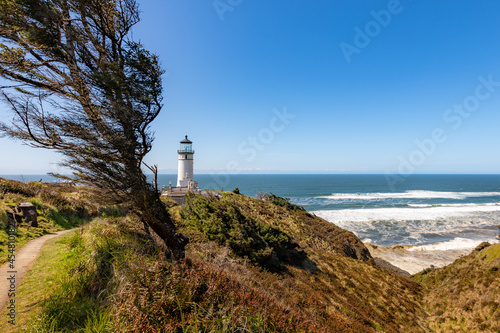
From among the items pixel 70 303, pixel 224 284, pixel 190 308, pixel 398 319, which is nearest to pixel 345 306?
pixel 398 319

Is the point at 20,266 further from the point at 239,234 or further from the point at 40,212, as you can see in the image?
the point at 239,234

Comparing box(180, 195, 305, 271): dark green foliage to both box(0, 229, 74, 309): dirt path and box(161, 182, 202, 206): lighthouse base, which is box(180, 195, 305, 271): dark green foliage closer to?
box(0, 229, 74, 309): dirt path

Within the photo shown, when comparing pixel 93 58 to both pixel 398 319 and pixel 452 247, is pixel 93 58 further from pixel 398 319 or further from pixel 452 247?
pixel 452 247

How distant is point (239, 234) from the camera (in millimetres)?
10141

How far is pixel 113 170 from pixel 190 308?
3.98 m

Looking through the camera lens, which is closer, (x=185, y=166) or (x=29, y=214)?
(x=29, y=214)

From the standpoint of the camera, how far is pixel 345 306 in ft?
27.9

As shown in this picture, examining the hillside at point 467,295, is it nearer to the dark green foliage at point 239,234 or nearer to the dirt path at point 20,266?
the dark green foliage at point 239,234

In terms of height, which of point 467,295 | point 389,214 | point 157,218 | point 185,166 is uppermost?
point 185,166

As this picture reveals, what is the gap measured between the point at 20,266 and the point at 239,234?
7116 millimetres

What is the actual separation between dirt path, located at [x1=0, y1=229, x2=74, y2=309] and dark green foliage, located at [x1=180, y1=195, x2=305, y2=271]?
18.8 feet

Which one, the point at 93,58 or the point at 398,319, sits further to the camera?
the point at 398,319

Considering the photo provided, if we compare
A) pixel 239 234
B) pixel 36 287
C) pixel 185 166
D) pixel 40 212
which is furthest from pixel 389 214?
pixel 36 287

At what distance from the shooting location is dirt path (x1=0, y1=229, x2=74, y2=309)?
436cm
